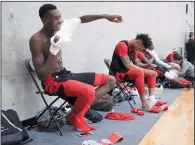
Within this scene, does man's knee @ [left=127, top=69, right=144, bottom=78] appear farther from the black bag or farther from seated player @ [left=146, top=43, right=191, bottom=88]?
seated player @ [left=146, top=43, right=191, bottom=88]

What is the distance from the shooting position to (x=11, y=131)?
8.17 feet

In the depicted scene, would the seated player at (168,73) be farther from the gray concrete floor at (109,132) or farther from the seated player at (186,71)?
the gray concrete floor at (109,132)

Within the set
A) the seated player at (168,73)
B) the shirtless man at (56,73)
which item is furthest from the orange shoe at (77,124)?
the seated player at (168,73)

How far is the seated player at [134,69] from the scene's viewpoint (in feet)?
13.1

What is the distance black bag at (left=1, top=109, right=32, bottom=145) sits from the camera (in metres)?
2.44

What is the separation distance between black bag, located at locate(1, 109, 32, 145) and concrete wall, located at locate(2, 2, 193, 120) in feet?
1.05

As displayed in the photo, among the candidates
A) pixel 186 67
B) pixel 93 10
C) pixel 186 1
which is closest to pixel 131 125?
pixel 93 10

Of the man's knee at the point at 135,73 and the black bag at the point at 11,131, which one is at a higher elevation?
the man's knee at the point at 135,73

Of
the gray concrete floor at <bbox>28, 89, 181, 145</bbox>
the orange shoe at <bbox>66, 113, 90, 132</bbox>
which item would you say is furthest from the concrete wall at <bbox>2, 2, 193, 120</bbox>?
the orange shoe at <bbox>66, 113, 90, 132</bbox>

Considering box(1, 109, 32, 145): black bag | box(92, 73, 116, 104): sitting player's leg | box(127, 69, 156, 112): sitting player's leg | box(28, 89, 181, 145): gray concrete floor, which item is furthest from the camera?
box(127, 69, 156, 112): sitting player's leg

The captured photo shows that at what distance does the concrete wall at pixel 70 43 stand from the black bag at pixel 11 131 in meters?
0.32

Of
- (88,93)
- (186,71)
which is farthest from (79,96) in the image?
(186,71)

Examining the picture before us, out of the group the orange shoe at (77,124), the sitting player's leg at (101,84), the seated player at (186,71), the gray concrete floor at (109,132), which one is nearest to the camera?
the gray concrete floor at (109,132)

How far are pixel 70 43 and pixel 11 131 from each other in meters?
1.88
